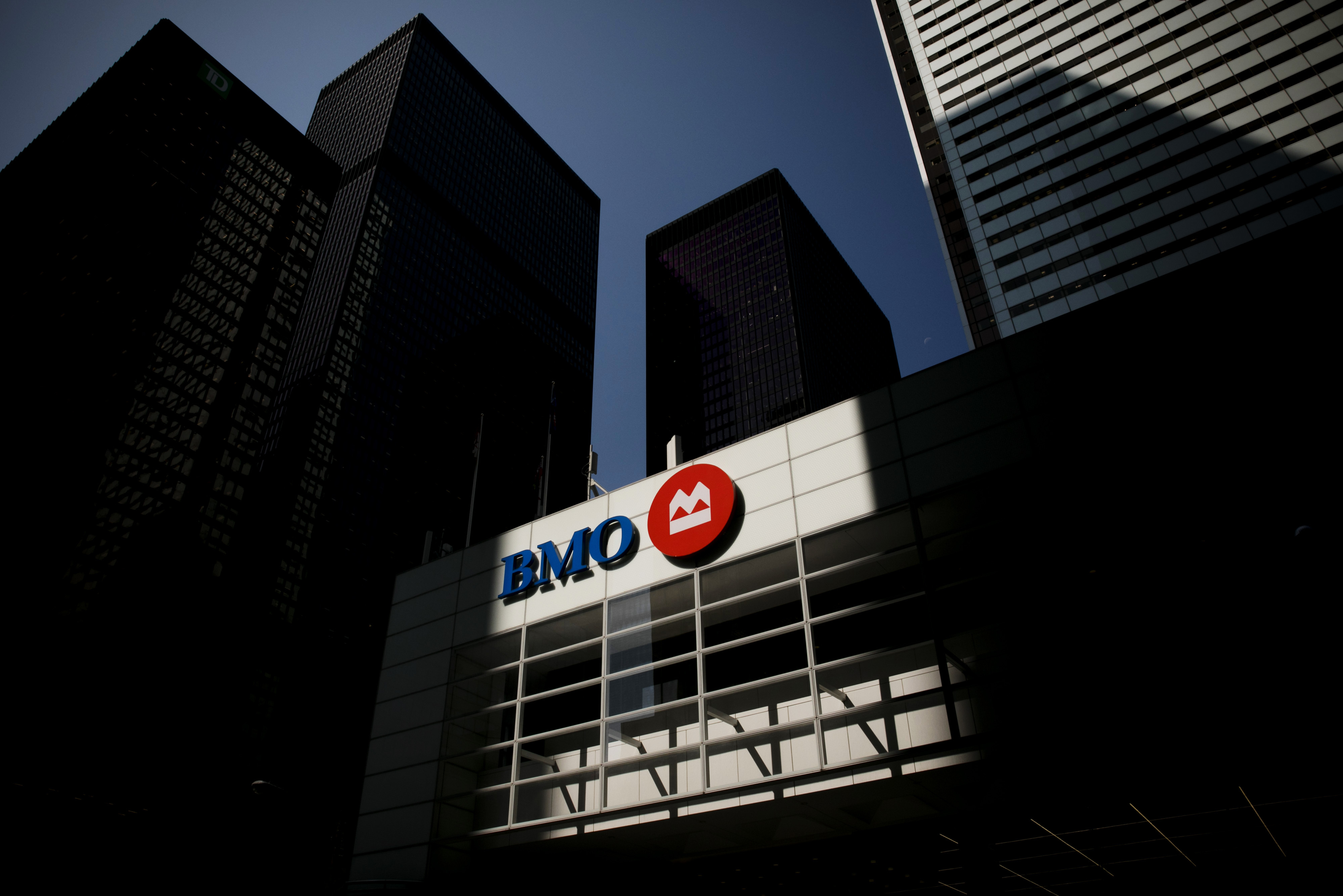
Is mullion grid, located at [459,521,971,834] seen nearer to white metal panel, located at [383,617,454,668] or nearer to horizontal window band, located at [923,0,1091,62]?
white metal panel, located at [383,617,454,668]

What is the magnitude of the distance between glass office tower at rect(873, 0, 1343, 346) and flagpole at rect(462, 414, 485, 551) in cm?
7105

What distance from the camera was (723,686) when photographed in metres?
22.0

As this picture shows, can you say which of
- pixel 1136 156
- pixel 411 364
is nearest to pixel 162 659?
pixel 411 364

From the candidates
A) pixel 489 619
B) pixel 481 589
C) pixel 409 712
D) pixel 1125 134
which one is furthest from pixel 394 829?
pixel 1125 134

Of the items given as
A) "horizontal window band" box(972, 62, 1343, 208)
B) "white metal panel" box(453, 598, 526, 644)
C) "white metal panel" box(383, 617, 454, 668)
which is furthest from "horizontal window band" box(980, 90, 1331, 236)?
"white metal panel" box(383, 617, 454, 668)

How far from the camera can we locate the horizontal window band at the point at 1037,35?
98500 millimetres

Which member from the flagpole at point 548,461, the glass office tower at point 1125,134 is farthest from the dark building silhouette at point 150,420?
the glass office tower at point 1125,134

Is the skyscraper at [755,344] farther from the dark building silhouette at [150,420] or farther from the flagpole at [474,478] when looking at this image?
the flagpole at [474,478]

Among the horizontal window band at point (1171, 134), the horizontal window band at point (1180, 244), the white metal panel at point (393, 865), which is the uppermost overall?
the horizontal window band at point (1171, 134)

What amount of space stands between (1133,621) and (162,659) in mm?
129566

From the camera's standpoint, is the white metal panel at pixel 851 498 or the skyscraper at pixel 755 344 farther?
the skyscraper at pixel 755 344

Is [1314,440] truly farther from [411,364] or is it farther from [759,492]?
[411,364]

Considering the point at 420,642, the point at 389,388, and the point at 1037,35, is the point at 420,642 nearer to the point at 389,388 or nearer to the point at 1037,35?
the point at 1037,35

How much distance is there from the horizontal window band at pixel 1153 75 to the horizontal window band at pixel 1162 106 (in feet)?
0.24
